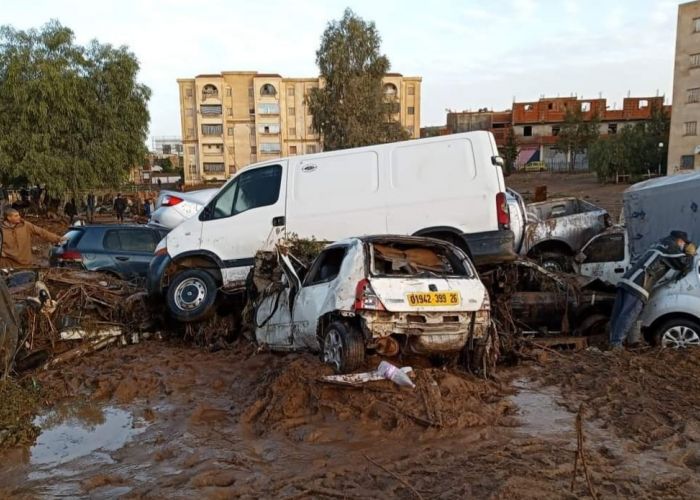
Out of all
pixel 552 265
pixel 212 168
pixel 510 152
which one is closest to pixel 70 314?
pixel 552 265

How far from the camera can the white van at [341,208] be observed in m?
8.21

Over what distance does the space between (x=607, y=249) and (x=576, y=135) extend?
167 ft

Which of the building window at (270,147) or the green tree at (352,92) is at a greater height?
the green tree at (352,92)

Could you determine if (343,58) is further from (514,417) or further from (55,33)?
(514,417)

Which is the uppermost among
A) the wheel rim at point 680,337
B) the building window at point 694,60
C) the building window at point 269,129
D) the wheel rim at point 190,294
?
the building window at point 694,60

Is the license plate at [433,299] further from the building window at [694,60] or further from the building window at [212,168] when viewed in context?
the building window at [212,168]

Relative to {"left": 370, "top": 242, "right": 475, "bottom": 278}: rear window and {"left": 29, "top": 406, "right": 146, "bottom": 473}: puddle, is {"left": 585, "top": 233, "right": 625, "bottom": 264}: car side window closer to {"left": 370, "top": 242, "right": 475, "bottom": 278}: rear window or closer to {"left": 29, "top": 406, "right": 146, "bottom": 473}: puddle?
{"left": 370, "top": 242, "right": 475, "bottom": 278}: rear window

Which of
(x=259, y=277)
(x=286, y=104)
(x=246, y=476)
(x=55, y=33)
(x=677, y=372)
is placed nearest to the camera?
(x=246, y=476)

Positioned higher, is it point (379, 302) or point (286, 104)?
point (286, 104)

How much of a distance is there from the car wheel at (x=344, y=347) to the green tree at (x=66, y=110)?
969 inches

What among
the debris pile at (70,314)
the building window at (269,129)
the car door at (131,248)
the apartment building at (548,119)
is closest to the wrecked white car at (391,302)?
the debris pile at (70,314)

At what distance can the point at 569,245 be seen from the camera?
11.9 m

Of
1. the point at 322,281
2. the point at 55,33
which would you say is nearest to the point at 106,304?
the point at 322,281

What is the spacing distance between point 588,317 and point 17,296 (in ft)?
26.0
